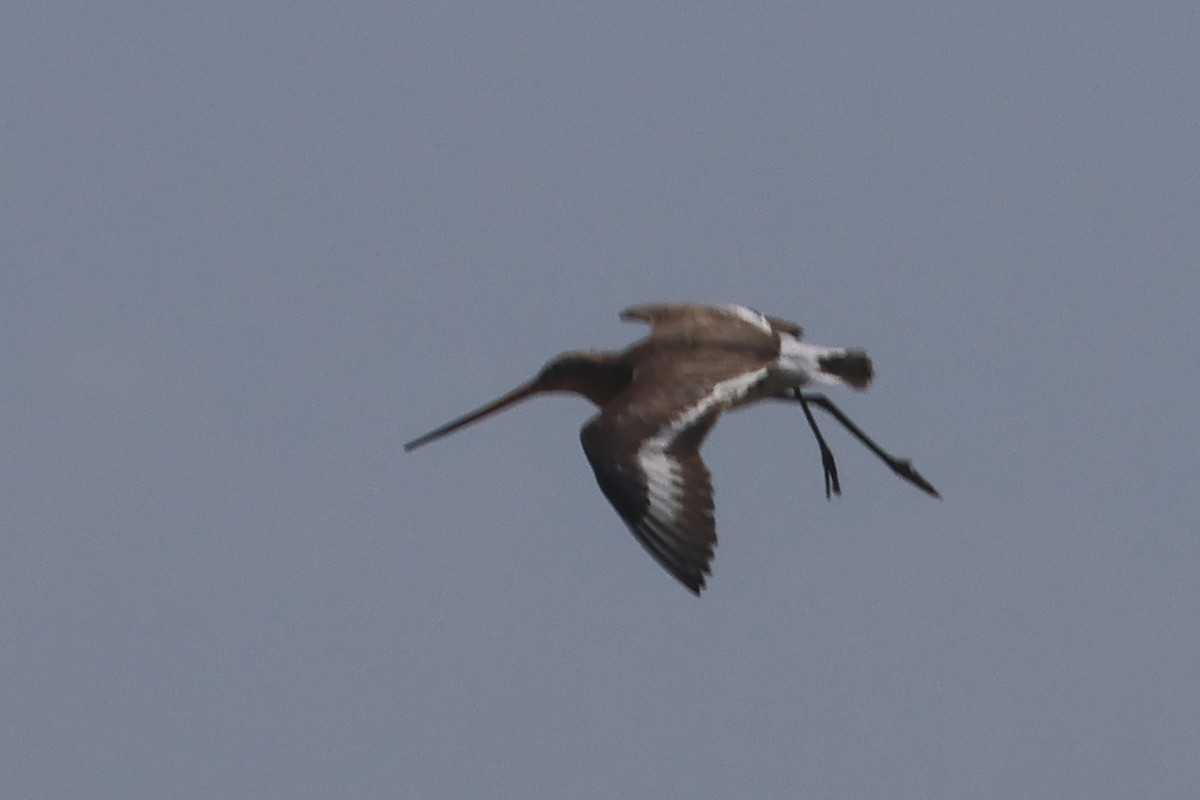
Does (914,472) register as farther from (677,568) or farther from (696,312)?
(677,568)

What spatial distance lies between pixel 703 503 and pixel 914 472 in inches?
131

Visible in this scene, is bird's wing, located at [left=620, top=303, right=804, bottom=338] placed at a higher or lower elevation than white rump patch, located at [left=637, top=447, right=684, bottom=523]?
higher

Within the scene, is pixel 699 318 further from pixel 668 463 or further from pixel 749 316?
pixel 668 463

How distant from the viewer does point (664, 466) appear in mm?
A: 13266

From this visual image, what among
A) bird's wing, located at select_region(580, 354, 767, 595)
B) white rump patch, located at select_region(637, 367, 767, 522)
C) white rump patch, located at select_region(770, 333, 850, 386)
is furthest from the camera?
white rump patch, located at select_region(770, 333, 850, 386)

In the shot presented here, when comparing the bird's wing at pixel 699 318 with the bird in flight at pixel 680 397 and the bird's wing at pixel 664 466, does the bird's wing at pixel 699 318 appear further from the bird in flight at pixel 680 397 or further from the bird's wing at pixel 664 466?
the bird's wing at pixel 664 466

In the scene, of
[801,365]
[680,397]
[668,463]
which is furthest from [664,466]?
[801,365]

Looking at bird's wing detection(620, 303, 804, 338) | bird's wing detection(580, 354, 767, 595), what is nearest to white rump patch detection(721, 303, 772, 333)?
bird's wing detection(620, 303, 804, 338)

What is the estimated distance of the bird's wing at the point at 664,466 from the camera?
12.9m

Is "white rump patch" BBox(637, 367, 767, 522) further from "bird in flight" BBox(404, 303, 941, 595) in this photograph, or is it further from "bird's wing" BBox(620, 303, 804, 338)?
"bird's wing" BBox(620, 303, 804, 338)

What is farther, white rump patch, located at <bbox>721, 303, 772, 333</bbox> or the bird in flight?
white rump patch, located at <bbox>721, 303, 772, 333</bbox>

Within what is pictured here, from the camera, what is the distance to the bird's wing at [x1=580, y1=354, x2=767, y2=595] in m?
12.9

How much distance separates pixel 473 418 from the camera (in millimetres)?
16266

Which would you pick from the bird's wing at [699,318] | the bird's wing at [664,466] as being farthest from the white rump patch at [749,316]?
the bird's wing at [664,466]
